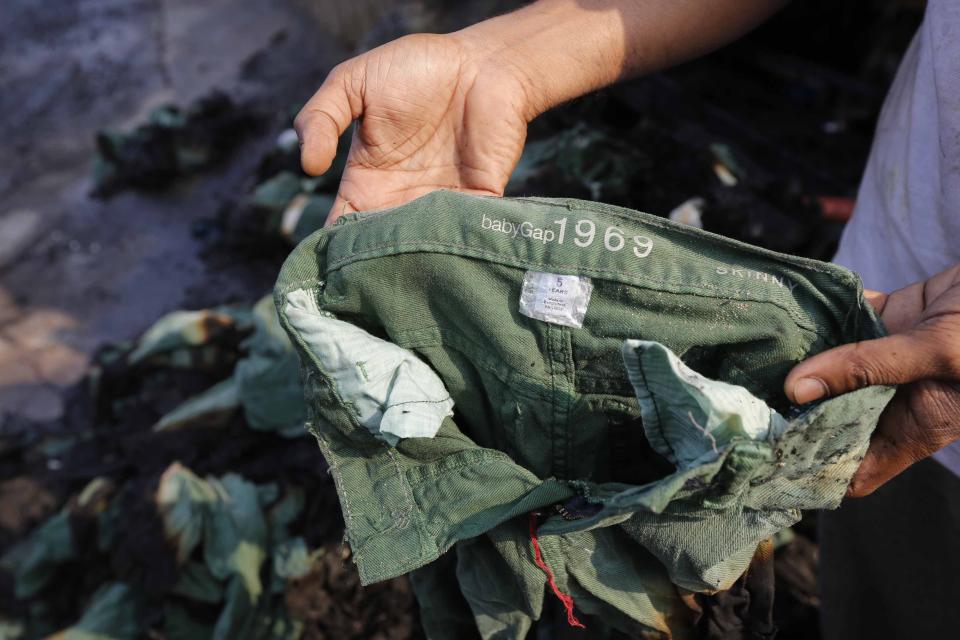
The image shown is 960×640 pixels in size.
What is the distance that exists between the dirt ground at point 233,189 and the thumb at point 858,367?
973 mm

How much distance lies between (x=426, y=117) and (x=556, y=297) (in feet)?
2.76

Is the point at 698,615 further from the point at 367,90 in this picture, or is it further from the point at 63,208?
the point at 63,208

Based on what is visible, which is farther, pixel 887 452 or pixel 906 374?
pixel 887 452

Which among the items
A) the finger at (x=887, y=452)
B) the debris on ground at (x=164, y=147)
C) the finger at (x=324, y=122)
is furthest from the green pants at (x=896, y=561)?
the debris on ground at (x=164, y=147)

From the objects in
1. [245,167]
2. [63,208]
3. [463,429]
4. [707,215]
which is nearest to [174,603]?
[463,429]

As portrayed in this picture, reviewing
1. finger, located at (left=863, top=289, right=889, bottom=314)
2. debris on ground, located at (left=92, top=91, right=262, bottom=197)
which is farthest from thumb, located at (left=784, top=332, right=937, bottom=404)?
debris on ground, located at (left=92, top=91, right=262, bottom=197)

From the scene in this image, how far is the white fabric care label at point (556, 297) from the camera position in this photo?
1026mm

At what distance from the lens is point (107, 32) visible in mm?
8305

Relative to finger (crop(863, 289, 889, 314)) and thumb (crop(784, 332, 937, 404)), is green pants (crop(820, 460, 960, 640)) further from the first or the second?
thumb (crop(784, 332, 937, 404))

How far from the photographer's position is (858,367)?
93 centimetres

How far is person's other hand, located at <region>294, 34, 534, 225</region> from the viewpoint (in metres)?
1.58

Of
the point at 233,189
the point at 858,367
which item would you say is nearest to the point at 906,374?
the point at 858,367

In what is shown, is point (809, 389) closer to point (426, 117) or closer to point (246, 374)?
point (426, 117)

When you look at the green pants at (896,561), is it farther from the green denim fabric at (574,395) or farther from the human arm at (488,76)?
the human arm at (488,76)
